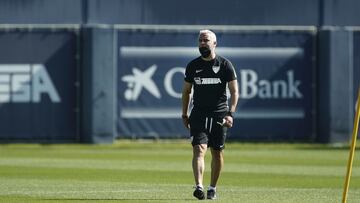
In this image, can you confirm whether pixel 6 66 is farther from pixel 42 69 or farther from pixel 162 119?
pixel 162 119

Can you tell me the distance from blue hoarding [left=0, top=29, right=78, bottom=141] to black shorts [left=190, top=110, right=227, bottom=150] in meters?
18.8

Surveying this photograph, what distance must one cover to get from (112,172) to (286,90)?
1468 centimetres

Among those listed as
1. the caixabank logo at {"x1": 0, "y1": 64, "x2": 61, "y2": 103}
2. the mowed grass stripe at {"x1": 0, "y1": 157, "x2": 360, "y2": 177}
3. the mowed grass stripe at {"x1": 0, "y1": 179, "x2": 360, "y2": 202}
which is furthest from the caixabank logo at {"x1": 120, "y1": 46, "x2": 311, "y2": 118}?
the mowed grass stripe at {"x1": 0, "y1": 179, "x2": 360, "y2": 202}

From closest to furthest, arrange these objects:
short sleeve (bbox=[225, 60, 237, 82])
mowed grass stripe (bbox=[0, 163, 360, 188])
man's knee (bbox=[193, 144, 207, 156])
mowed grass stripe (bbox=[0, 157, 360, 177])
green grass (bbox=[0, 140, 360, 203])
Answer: man's knee (bbox=[193, 144, 207, 156]), short sleeve (bbox=[225, 60, 237, 82]), green grass (bbox=[0, 140, 360, 203]), mowed grass stripe (bbox=[0, 163, 360, 188]), mowed grass stripe (bbox=[0, 157, 360, 177])

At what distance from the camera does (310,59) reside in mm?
36656

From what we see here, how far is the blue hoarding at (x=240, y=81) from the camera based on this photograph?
116 ft

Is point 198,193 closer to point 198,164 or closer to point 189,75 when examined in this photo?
point 198,164

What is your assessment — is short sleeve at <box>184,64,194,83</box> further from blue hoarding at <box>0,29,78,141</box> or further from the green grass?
blue hoarding at <box>0,29,78,141</box>

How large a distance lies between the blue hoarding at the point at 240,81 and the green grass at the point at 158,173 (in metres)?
0.93

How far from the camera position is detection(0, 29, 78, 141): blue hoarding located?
112ft

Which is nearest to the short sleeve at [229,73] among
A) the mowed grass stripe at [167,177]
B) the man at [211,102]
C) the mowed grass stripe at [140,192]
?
the man at [211,102]

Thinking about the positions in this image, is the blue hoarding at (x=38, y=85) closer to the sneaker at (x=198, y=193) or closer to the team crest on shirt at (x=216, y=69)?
the team crest on shirt at (x=216, y=69)

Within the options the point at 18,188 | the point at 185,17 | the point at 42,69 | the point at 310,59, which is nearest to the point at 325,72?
the point at 310,59

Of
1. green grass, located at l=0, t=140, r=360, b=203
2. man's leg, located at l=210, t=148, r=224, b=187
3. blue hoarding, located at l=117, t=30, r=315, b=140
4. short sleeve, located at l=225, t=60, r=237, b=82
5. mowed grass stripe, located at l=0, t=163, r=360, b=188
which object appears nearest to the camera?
short sleeve, located at l=225, t=60, r=237, b=82
